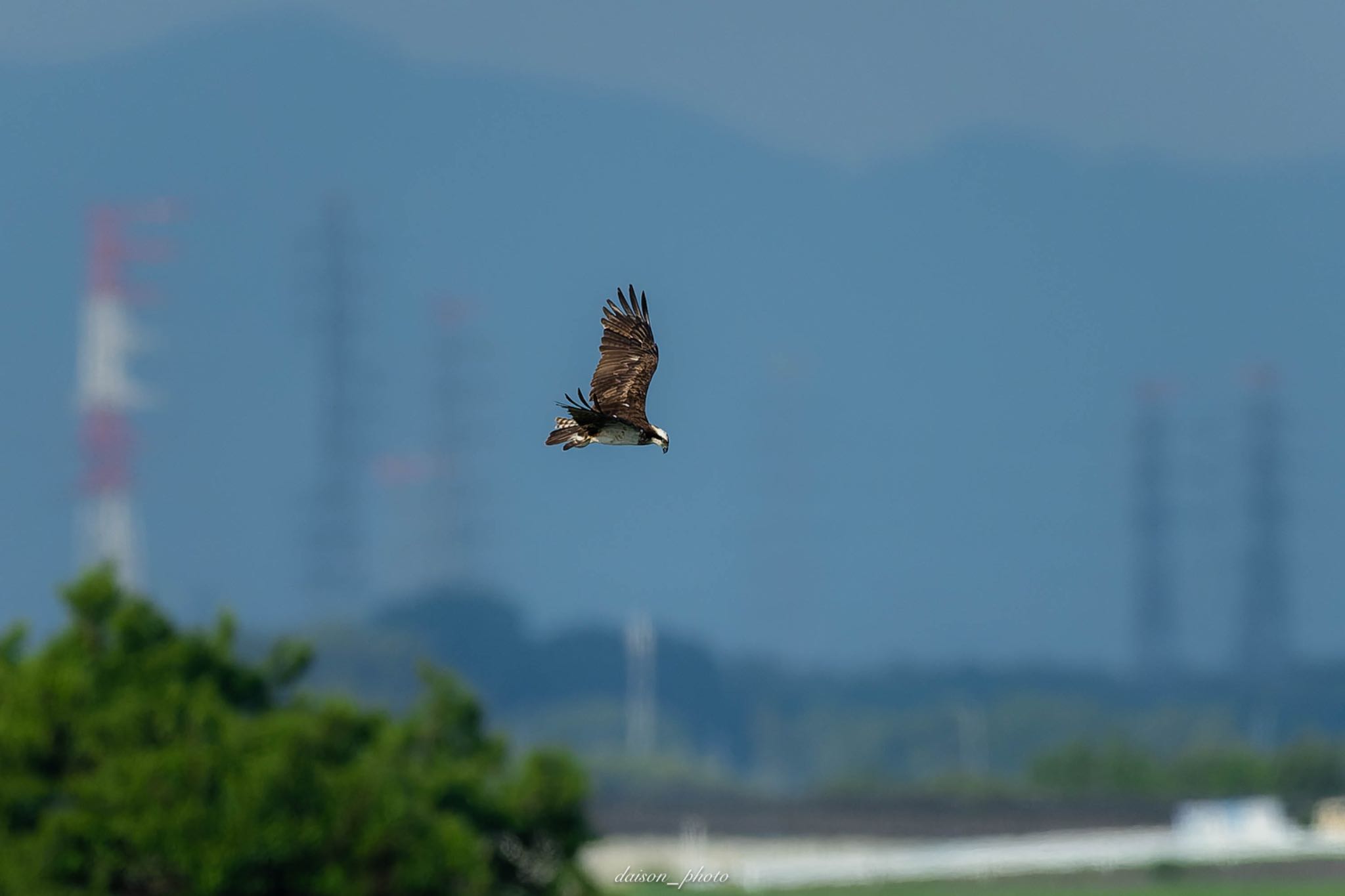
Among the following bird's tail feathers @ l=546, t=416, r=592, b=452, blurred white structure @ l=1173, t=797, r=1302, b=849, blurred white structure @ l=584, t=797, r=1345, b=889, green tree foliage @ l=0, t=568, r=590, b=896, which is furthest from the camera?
blurred white structure @ l=1173, t=797, r=1302, b=849

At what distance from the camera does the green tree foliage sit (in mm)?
42156

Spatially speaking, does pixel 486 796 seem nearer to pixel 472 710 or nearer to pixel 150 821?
pixel 472 710

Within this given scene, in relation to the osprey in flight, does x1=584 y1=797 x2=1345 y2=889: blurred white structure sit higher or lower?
higher

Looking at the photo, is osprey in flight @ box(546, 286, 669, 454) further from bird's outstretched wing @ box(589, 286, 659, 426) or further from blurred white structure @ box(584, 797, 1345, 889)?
blurred white structure @ box(584, 797, 1345, 889)

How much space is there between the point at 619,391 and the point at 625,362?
51cm

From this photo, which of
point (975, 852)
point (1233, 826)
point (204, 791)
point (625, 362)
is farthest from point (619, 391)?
point (1233, 826)

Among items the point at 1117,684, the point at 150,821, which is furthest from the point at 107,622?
the point at 1117,684

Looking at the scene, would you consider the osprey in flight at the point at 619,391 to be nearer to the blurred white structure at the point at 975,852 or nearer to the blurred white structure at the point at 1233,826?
the blurred white structure at the point at 975,852

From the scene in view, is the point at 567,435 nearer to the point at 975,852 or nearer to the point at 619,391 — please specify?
the point at 619,391

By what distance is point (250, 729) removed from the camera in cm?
4516

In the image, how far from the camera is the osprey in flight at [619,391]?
20125mm

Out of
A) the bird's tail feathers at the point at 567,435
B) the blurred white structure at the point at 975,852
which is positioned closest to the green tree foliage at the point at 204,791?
the bird's tail feathers at the point at 567,435

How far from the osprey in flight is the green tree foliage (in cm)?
2219

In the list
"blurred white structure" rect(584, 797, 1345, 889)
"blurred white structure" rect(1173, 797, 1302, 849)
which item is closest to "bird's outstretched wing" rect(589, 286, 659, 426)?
"blurred white structure" rect(584, 797, 1345, 889)
